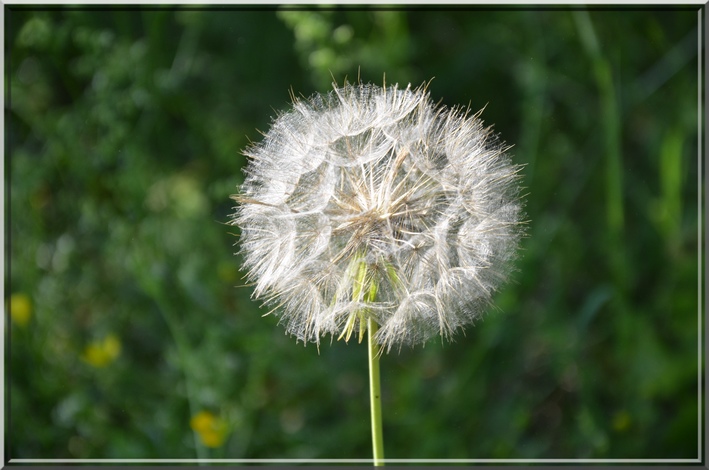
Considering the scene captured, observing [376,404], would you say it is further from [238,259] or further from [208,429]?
[238,259]

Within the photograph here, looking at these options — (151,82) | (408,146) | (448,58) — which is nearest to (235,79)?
(151,82)

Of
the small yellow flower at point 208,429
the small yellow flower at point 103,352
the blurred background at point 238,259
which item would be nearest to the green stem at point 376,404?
the blurred background at point 238,259

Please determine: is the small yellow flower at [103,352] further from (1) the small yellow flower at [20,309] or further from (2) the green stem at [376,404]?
(2) the green stem at [376,404]

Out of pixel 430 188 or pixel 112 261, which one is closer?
pixel 430 188

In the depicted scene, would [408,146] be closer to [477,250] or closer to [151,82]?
[477,250]

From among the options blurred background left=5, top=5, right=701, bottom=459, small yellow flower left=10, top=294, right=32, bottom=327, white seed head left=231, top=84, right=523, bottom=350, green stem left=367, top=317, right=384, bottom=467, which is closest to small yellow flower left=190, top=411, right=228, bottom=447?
Result: blurred background left=5, top=5, right=701, bottom=459

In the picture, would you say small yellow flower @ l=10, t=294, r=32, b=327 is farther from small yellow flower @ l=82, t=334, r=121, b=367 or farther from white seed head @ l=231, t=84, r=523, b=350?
white seed head @ l=231, t=84, r=523, b=350
